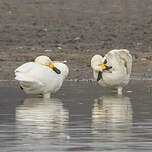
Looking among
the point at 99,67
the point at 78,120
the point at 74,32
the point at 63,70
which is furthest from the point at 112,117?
the point at 74,32

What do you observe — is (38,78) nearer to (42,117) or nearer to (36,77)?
(36,77)

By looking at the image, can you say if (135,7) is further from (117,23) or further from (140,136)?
(140,136)

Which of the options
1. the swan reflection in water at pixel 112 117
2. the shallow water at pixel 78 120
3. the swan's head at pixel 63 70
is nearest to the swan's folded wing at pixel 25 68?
the shallow water at pixel 78 120

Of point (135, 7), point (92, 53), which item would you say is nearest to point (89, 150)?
point (92, 53)

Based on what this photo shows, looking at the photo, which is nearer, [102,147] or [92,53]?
[102,147]

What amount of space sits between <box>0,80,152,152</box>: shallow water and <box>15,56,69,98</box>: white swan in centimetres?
16

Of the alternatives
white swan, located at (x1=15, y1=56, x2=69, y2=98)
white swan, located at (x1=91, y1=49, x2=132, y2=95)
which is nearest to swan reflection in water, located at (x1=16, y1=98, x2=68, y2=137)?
white swan, located at (x1=15, y1=56, x2=69, y2=98)

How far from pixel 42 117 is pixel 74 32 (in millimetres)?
11660

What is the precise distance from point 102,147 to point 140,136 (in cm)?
91

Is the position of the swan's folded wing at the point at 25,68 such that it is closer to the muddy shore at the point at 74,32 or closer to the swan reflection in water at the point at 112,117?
the swan reflection in water at the point at 112,117

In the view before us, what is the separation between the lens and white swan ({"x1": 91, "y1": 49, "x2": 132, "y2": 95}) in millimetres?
15781

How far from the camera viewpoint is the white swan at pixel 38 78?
1440 cm

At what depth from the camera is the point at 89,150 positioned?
938 centimetres

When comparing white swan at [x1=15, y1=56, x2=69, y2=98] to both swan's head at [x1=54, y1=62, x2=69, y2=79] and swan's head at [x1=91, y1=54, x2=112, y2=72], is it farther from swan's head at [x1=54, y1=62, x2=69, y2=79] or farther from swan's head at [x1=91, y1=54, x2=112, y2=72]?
swan's head at [x1=91, y1=54, x2=112, y2=72]
